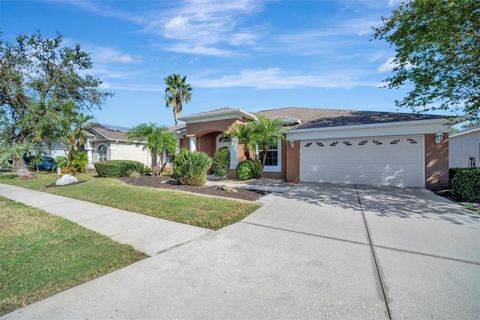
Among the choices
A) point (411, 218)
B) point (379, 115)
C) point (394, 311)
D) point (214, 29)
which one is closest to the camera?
point (394, 311)

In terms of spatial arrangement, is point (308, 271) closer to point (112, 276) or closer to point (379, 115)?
point (112, 276)

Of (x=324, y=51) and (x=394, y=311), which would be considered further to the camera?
(x=324, y=51)

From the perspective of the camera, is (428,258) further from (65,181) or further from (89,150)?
(89,150)

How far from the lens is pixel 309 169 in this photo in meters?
12.4

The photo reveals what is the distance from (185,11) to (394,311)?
1029 centimetres

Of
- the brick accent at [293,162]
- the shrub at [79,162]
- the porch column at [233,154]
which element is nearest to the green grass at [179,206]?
the porch column at [233,154]

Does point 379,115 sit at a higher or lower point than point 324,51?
lower

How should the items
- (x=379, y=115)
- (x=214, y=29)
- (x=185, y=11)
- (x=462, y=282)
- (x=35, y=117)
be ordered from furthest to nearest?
1. (x=35, y=117)
2. (x=379, y=115)
3. (x=214, y=29)
4. (x=185, y=11)
5. (x=462, y=282)

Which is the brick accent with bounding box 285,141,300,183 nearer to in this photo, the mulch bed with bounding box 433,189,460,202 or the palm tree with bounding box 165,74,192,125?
the mulch bed with bounding box 433,189,460,202

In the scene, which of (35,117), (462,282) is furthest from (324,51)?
(35,117)

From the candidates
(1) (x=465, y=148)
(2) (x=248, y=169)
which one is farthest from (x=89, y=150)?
(1) (x=465, y=148)

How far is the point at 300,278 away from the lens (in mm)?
2949

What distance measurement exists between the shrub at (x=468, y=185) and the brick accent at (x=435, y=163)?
207 centimetres

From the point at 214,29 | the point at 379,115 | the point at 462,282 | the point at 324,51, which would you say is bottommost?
the point at 462,282
